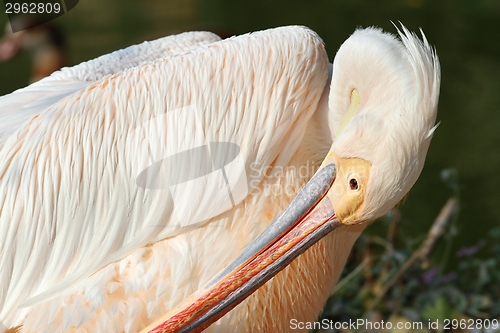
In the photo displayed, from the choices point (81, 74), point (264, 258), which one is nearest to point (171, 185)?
point (264, 258)

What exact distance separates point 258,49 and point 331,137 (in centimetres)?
34

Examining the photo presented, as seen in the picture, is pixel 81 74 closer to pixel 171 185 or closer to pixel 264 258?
pixel 171 185

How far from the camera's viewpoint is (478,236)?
411 centimetres

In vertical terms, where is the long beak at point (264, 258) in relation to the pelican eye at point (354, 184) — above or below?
below

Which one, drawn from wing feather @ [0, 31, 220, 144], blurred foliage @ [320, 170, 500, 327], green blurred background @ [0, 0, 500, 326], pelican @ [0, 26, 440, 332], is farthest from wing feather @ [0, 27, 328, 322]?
green blurred background @ [0, 0, 500, 326]

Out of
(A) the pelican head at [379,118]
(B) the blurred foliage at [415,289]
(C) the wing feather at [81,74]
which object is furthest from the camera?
(B) the blurred foliage at [415,289]

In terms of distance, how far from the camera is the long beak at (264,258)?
1.43 meters

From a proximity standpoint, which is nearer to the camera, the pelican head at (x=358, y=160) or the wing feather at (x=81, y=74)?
the pelican head at (x=358, y=160)

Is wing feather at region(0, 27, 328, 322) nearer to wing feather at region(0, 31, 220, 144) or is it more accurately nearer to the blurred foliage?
wing feather at region(0, 31, 220, 144)

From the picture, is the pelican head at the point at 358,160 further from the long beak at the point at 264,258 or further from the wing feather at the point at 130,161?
the wing feather at the point at 130,161

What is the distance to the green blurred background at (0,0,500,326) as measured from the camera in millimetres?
4402

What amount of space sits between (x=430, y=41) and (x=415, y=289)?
403 centimetres

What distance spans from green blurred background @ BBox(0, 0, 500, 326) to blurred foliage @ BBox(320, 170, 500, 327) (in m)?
0.98

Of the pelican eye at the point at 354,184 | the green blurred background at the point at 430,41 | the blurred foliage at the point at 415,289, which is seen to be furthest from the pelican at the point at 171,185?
the green blurred background at the point at 430,41
